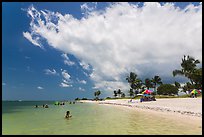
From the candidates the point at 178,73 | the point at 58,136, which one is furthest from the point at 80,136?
the point at 178,73

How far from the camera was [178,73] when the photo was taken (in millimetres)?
70562

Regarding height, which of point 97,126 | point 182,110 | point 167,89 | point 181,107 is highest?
point 167,89

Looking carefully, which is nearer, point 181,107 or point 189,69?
point 181,107

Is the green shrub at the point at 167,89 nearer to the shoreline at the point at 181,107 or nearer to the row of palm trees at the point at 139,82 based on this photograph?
the row of palm trees at the point at 139,82

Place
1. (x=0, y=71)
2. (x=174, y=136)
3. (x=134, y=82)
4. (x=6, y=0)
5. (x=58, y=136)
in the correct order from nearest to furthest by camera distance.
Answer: (x=6, y=0), (x=0, y=71), (x=174, y=136), (x=58, y=136), (x=134, y=82)

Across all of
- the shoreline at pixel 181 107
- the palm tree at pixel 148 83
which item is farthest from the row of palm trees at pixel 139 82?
the shoreline at pixel 181 107

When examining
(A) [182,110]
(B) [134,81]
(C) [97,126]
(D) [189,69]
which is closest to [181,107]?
(A) [182,110]

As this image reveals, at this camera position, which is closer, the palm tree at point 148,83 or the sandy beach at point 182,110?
the sandy beach at point 182,110

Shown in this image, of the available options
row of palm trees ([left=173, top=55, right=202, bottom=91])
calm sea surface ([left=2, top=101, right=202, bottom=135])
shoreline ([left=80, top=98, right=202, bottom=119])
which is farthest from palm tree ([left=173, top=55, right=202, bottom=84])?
calm sea surface ([left=2, top=101, right=202, bottom=135])

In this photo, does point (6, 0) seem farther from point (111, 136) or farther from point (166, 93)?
point (166, 93)

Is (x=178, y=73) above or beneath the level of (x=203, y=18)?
above

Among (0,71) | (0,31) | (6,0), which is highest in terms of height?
(6,0)

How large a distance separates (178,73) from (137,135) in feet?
207

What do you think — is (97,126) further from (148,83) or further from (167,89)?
(167,89)
